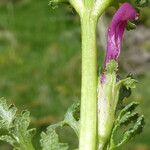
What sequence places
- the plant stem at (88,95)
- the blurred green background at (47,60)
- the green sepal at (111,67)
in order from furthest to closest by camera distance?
the blurred green background at (47,60) → the green sepal at (111,67) → the plant stem at (88,95)

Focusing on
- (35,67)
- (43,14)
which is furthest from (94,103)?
(43,14)

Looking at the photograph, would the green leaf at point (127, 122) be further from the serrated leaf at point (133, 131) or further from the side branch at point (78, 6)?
the side branch at point (78, 6)

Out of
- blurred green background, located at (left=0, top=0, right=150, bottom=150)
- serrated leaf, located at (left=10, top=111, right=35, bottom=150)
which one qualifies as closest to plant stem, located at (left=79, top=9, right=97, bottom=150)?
serrated leaf, located at (left=10, top=111, right=35, bottom=150)

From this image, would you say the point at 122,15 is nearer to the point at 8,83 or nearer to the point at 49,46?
the point at 8,83

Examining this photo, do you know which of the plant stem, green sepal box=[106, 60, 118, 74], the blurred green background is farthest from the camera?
the blurred green background

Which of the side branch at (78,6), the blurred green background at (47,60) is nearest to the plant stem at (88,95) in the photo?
the side branch at (78,6)

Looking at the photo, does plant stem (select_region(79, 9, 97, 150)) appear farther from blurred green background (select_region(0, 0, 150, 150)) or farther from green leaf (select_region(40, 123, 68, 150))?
blurred green background (select_region(0, 0, 150, 150))

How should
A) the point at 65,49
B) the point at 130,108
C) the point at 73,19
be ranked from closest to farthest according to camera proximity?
the point at 130,108 < the point at 65,49 < the point at 73,19
